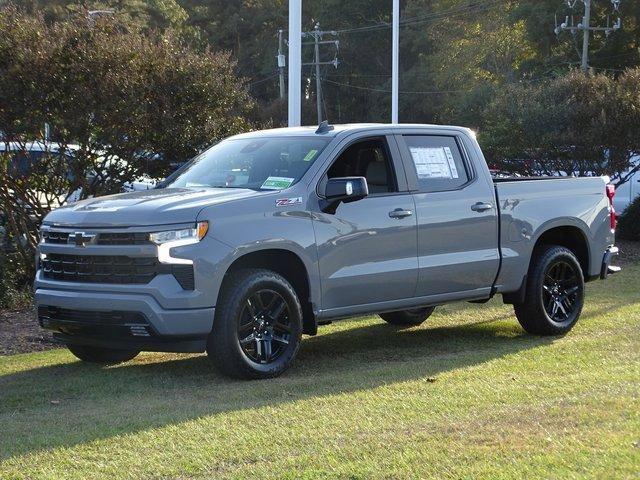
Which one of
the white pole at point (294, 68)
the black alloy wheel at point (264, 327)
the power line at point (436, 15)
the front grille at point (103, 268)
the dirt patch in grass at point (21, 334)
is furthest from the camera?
the power line at point (436, 15)

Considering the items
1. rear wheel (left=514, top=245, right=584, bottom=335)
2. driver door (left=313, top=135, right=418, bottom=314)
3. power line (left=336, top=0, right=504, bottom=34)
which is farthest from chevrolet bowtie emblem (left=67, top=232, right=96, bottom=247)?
power line (left=336, top=0, right=504, bottom=34)

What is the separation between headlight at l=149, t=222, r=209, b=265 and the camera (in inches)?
316

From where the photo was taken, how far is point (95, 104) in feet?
40.1

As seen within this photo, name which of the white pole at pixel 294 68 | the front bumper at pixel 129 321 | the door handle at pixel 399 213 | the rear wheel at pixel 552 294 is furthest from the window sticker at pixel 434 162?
the white pole at pixel 294 68

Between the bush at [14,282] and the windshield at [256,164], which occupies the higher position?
the windshield at [256,164]

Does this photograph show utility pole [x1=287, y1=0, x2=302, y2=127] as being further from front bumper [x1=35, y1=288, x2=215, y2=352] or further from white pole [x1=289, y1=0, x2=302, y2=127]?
front bumper [x1=35, y1=288, x2=215, y2=352]

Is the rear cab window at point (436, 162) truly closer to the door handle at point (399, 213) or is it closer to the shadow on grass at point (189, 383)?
the door handle at point (399, 213)

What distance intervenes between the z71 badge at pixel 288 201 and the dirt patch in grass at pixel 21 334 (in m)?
3.14

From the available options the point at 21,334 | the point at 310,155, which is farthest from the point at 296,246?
the point at 21,334

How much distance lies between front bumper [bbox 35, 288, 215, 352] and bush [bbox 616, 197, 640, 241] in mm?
14595

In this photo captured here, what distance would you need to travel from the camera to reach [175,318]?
7996 mm

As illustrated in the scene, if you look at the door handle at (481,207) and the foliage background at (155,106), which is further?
the foliage background at (155,106)

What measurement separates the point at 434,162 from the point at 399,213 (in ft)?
2.58

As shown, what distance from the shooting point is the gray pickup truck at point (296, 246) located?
8.12 metres
